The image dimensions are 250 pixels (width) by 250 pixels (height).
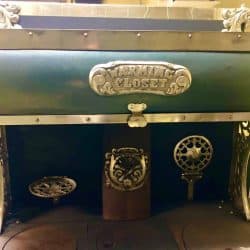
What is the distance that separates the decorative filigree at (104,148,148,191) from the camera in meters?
1.15

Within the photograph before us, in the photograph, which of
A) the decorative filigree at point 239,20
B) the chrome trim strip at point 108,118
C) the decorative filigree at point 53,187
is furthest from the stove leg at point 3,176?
the decorative filigree at point 239,20

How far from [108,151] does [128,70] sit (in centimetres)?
30

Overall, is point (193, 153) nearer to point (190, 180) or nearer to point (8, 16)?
point (190, 180)

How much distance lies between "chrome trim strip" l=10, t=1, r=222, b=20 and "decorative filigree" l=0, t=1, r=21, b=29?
0.74 ft

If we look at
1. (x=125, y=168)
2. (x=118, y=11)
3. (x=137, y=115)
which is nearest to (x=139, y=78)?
(x=137, y=115)

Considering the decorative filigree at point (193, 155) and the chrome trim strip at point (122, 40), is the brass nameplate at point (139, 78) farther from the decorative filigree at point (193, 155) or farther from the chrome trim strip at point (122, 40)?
the decorative filigree at point (193, 155)

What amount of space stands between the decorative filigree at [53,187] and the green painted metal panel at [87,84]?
0.36 metres

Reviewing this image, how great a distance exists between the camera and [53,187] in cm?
124

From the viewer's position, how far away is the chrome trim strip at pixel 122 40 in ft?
3.07

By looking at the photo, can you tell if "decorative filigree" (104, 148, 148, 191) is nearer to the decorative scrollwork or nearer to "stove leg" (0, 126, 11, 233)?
the decorative scrollwork

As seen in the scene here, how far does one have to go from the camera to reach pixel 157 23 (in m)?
1.29

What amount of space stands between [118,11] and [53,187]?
612 millimetres

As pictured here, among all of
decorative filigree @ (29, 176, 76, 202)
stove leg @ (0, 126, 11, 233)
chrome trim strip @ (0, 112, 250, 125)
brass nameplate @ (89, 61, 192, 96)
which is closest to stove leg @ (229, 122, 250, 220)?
chrome trim strip @ (0, 112, 250, 125)

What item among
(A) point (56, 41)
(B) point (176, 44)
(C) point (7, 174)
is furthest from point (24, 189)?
(B) point (176, 44)
